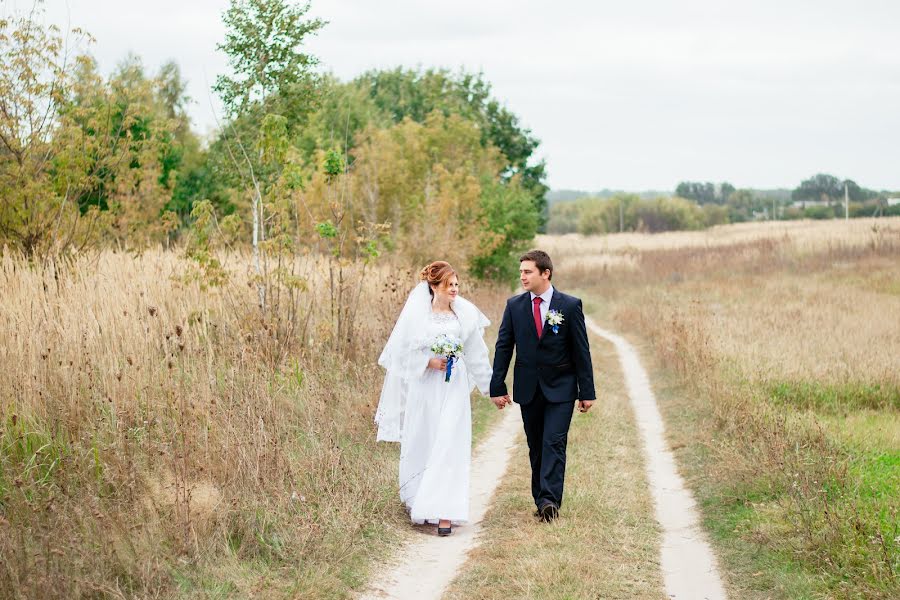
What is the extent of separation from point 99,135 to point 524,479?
809cm

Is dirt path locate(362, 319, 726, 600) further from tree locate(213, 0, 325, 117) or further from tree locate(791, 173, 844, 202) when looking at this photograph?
tree locate(791, 173, 844, 202)

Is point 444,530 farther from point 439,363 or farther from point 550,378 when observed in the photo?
point 550,378

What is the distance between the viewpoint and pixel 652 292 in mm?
32594

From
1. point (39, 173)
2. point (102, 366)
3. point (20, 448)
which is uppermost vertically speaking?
point (39, 173)

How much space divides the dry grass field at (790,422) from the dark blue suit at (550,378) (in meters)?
1.52

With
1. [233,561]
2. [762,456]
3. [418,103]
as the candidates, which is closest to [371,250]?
[762,456]

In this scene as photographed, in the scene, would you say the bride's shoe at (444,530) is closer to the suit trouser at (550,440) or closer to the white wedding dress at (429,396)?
the white wedding dress at (429,396)

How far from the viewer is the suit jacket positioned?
816 cm

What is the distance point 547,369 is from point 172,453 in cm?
305

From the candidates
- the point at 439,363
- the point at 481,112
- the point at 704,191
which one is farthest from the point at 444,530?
the point at 704,191

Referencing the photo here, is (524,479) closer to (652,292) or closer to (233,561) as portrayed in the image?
(233,561)

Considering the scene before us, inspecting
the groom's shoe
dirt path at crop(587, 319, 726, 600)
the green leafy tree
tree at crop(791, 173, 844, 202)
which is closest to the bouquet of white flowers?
the groom's shoe

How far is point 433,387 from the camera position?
8617 millimetres

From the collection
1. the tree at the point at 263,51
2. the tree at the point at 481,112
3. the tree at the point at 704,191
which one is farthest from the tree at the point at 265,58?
the tree at the point at 704,191
